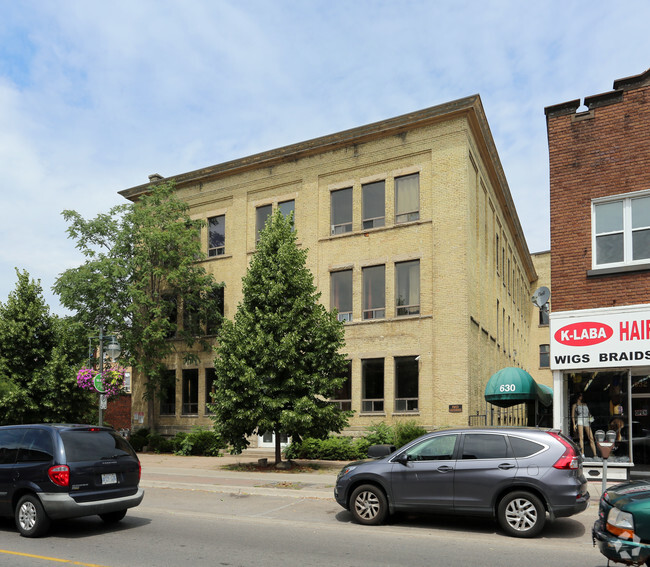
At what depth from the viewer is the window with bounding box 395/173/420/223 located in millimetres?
24938

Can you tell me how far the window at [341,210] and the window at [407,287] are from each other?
3.14 meters

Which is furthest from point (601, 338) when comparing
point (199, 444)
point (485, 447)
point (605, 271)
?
point (199, 444)

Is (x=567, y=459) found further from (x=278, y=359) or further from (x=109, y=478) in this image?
(x=278, y=359)

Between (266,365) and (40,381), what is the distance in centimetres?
1328

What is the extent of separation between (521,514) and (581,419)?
7.11m

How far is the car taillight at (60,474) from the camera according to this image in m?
9.42

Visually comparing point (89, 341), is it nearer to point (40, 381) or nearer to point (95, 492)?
point (40, 381)

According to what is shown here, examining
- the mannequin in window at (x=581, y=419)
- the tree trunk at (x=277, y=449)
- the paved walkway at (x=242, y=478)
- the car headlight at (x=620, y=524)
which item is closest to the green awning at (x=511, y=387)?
the mannequin in window at (x=581, y=419)

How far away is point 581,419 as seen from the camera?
1582 centimetres

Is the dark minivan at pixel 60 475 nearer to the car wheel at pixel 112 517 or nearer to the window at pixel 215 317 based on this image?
the car wheel at pixel 112 517

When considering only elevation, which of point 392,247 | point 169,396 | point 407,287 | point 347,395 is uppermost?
point 392,247

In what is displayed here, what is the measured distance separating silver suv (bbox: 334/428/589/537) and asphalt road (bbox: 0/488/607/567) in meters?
0.38

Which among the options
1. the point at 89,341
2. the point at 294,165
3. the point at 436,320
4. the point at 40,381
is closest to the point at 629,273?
the point at 436,320

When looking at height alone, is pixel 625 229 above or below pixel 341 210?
below
